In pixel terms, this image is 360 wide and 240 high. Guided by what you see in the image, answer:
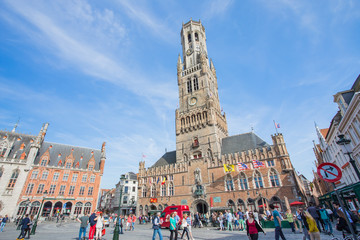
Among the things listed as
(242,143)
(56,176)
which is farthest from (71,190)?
(242,143)

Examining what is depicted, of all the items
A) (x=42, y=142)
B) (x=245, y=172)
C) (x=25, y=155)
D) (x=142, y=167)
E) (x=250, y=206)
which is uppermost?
(x=42, y=142)

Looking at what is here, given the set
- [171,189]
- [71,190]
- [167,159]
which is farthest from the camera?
[167,159]

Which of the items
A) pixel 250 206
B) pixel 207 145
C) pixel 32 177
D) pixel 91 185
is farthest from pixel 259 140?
pixel 32 177

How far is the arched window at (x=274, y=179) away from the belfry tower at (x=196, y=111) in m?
8.61

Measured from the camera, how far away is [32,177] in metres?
35.0

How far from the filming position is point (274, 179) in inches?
970

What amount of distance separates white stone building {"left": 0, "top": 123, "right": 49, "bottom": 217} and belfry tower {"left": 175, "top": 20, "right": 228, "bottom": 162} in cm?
2949

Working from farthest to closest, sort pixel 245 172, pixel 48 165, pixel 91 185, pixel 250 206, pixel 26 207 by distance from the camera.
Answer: pixel 91 185
pixel 48 165
pixel 26 207
pixel 245 172
pixel 250 206

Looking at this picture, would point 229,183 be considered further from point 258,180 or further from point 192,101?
point 192,101

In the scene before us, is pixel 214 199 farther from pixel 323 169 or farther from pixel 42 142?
pixel 42 142

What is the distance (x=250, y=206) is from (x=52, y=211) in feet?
119

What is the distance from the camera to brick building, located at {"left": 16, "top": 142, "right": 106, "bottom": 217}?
3416 centimetres

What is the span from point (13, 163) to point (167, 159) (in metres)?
29.3

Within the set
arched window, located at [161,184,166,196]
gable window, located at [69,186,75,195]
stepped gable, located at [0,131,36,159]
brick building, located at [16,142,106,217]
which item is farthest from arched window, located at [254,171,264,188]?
stepped gable, located at [0,131,36,159]
